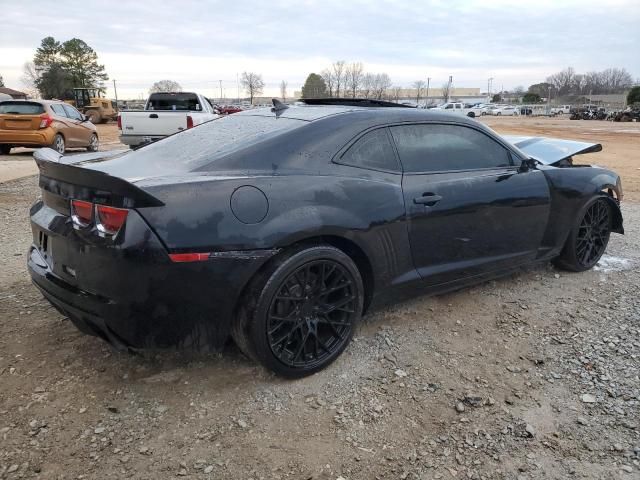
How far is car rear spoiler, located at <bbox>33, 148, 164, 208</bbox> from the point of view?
239 cm

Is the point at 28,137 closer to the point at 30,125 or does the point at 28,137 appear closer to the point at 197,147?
the point at 30,125

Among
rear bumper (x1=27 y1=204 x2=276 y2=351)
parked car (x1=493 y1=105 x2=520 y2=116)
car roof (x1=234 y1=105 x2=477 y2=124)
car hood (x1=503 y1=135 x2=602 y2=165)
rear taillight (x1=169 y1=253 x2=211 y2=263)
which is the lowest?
parked car (x1=493 y1=105 x2=520 y2=116)

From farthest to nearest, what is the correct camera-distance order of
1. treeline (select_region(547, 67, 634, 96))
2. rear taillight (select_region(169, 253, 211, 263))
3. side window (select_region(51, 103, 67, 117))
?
1. treeline (select_region(547, 67, 634, 96))
2. side window (select_region(51, 103, 67, 117))
3. rear taillight (select_region(169, 253, 211, 263))

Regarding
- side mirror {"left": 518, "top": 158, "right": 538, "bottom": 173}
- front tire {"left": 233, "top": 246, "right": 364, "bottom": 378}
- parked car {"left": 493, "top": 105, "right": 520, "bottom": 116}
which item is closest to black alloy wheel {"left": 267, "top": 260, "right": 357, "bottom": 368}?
front tire {"left": 233, "top": 246, "right": 364, "bottom": 378}

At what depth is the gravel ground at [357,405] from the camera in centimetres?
232

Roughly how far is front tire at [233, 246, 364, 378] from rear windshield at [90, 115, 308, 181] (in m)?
0.70

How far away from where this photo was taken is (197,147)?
3.21 metres

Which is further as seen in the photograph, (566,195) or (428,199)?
(566,195)

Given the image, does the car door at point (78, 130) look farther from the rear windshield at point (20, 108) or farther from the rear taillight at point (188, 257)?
the rear taillight at point (188, 257)

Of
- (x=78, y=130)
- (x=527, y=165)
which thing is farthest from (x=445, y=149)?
(x=78, y=130)

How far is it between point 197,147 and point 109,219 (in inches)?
37.0

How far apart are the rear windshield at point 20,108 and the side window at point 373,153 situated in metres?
12.2

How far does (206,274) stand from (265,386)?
762 mm

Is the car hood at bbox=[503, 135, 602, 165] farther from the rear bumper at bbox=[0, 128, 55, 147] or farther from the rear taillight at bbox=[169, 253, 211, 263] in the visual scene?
the rear bumper at bbox=[0, 128, 55, 147]
